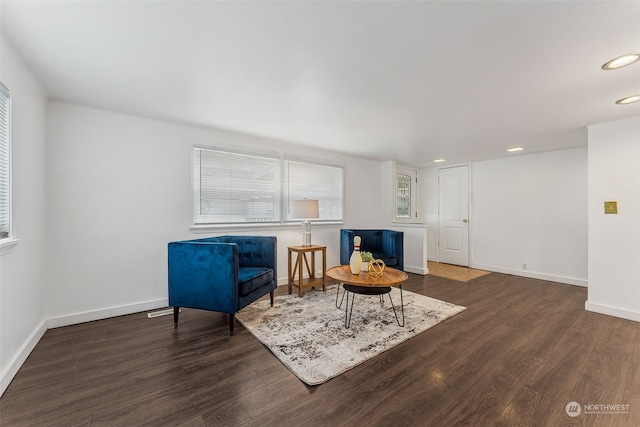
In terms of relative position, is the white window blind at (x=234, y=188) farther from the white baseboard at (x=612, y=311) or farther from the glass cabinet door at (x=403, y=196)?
the white baseboard at (x=612, y=311)

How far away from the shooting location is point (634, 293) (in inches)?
114

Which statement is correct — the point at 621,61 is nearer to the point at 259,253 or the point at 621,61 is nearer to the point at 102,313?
the point at 259,253

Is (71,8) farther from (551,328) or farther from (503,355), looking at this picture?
(551,328)

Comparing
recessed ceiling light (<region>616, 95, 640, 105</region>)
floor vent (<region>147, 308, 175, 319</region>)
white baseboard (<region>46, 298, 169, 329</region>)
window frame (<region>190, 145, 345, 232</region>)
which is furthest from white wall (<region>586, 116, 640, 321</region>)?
white baseboard (<region>46, 298, 169, 329</region>)

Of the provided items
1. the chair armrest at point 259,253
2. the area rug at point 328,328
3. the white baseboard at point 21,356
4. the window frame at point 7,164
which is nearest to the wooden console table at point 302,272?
the area rug at point 328,328

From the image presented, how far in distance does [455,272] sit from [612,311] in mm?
2194

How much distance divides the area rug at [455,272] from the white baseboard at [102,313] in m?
4.46

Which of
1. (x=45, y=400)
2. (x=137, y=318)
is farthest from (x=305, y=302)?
(x=45, y=400)

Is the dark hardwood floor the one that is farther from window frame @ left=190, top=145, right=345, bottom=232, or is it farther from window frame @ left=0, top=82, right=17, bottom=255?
window frame @ left=190, top=145, right=345, bottom=232

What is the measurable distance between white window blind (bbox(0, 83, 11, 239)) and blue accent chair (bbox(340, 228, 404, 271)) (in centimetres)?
366

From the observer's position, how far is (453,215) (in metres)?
5.81

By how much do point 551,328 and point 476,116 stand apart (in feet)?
7.64

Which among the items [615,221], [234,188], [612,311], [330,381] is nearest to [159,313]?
[234,188]

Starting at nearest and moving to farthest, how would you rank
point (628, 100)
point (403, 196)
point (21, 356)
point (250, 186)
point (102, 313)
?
point (21, 356) < point (628, 100) < point (102, 313) < point (250, 186) < point (403, 196)
